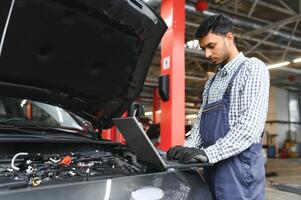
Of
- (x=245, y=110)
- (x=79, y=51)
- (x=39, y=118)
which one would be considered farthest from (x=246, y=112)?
(x=39, y=118)

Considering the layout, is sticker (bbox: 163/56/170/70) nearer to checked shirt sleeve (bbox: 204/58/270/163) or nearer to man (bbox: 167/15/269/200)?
man (bbox: 167/15/269/200)

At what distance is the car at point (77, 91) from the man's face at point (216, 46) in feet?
1.21

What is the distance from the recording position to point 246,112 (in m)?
1.47

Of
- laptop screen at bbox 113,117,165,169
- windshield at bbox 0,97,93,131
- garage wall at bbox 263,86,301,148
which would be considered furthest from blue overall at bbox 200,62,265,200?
garage wall at bbox 263,86,301,148

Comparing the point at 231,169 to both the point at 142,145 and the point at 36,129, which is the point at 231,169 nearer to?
the point at 142,145

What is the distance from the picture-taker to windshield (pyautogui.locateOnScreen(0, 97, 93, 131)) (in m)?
2.06

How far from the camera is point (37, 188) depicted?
105 centimetres

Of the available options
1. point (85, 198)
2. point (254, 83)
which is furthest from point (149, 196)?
point (254, 83)

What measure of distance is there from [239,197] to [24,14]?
1330 mm

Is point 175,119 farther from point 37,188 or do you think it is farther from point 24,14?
point 37,188

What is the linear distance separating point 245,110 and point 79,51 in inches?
40.4

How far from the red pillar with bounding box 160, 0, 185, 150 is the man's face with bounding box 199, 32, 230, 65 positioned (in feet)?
6.56

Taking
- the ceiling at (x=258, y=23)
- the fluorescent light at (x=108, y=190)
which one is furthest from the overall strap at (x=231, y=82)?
the ceiling at (x=258, y=23)

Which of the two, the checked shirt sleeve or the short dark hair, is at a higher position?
the short dark hair
